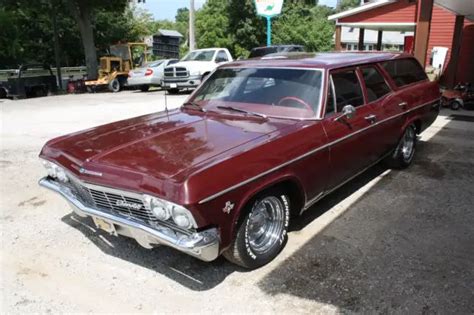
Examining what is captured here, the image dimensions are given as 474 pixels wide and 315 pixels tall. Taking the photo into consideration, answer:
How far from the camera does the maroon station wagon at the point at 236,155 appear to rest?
309 cm

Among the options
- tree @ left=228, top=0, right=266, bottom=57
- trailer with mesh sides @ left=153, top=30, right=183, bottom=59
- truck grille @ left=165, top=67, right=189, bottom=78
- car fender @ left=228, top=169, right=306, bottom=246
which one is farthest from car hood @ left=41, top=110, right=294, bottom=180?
trailer with mesh sides @ left=153, top=30, right=183, bottom=59

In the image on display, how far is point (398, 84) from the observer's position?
5836 millimetres

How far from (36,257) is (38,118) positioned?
349 inches

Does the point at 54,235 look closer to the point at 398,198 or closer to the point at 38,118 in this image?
the point at 398,198

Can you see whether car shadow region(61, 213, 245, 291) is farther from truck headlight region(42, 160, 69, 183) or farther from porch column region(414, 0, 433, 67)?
porch column region(414, 0, 433, 67)

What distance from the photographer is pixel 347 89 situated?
470 centimetres

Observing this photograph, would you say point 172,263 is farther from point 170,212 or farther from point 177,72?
point 177,72

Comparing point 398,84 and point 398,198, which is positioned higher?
point 398,84

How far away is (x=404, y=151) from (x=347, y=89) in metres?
2.04

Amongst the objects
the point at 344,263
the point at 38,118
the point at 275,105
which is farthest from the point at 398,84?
the point at 38,118

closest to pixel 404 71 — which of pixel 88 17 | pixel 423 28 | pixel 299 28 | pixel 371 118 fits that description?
pixel 371 118

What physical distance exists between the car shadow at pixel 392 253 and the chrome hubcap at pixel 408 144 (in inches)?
18.7

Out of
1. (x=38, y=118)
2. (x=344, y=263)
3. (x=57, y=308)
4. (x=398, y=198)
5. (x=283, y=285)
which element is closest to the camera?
(x=57, y=308)

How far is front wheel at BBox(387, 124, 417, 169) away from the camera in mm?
6035
